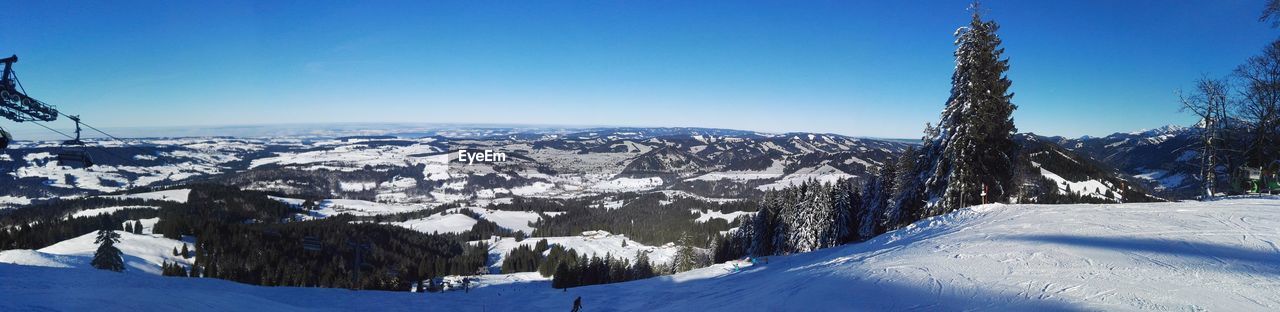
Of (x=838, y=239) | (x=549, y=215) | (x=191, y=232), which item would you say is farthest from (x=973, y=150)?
(x=549, y=215)

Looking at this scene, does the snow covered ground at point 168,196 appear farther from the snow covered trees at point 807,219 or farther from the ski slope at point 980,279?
the ski slope at point 980,279

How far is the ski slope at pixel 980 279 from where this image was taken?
9.09 meters

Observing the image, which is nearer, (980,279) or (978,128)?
(980,279)

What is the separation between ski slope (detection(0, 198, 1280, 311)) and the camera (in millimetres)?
9094

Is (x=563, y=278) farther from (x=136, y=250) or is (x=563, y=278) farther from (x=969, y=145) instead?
(x=136, y=250)

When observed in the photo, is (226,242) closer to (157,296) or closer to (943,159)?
(157,296)

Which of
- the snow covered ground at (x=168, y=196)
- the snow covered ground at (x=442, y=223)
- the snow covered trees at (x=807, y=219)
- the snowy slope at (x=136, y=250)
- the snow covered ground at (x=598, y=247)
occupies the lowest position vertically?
the snow covered ground at (x=442, y=223)

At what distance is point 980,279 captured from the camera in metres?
11.0

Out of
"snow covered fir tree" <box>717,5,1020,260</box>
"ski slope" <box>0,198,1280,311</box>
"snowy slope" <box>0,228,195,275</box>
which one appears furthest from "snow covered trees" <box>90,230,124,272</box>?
"snow covered fir tree" <box>717,5,1020,260</box>

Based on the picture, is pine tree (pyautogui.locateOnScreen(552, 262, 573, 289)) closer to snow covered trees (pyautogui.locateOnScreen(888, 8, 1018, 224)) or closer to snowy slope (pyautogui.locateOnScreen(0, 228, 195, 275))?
snow covered trees (pyautogui.locateOnScreen(888, 8, 1018, 224))

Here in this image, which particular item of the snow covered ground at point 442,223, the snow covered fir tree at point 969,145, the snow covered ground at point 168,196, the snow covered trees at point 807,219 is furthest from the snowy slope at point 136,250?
the snow covered fir tree at point 969,145

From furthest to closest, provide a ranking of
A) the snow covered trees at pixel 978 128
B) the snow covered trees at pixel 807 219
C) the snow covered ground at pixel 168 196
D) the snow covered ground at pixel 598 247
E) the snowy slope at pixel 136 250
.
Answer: the snow covered ground at pixel 168 196 < the snow covered ground at pixel 598 247 < the snowy slope at pixel 136 250 < the snow covered trees at pixel 807 219 < the snow covered trees at pixel 978 128

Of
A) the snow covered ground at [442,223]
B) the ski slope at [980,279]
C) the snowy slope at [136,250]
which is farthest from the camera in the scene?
the snow covered ground at [442,223]

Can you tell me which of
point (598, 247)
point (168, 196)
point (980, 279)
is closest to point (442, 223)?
point (598, 247)
